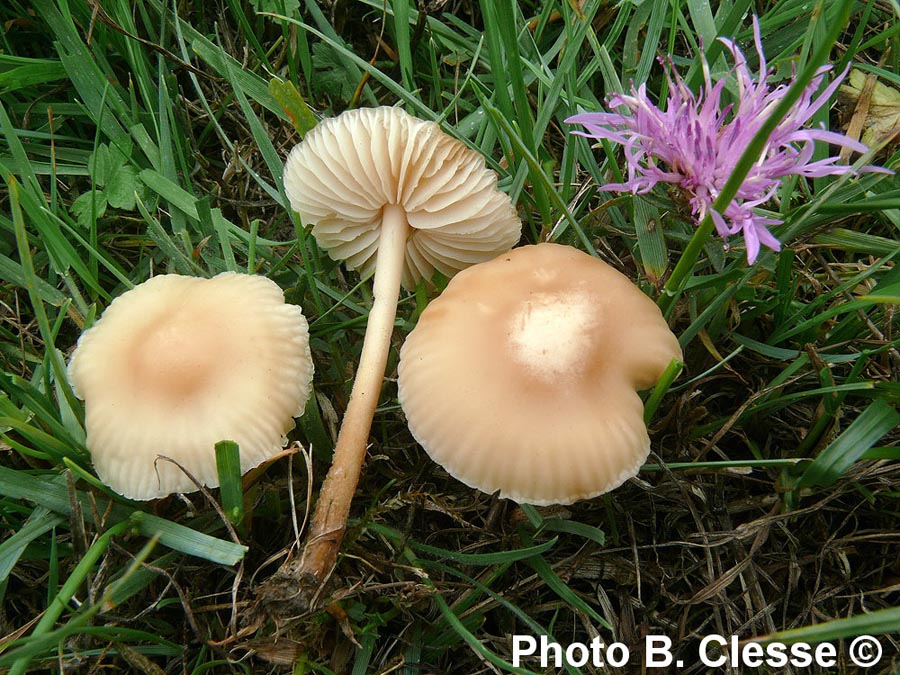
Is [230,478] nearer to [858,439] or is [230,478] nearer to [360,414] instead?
[360,414]

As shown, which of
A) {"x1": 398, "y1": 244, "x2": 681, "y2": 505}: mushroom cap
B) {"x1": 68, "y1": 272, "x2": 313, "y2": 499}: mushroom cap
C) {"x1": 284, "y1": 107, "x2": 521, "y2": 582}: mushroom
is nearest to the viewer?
{"x1": 398, "y1": 244, "x2": 681, "y2": 505}: mushroom cap

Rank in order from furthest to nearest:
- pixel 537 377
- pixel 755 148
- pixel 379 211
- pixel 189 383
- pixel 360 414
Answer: pixel 379 211 → pixel 360 414 → pixel 189 383 → pixel 537 377 → pixel 755 148

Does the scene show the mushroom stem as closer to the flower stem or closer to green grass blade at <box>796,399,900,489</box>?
the flower stem

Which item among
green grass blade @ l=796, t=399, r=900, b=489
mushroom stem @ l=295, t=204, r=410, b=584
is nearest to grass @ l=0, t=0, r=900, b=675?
green grass blade @ l=796, t=399, r=900, b=489

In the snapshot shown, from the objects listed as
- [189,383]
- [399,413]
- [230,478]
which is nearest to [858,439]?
[399,413]

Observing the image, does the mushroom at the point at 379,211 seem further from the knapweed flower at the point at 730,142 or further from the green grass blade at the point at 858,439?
the green grass blade at the point at 858,439

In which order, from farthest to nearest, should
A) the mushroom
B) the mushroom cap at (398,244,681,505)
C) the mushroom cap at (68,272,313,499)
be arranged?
the mushroom < the mushroom cap at (68,272,313,499) < the mushroom cap at (398,244,681,505)
